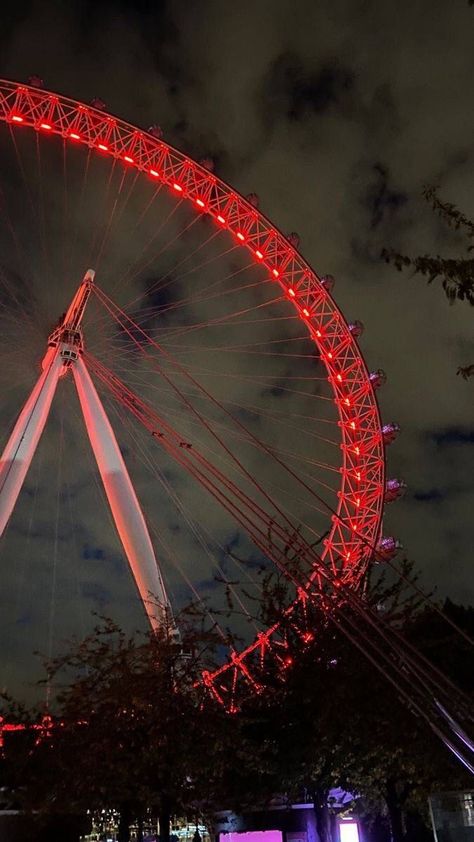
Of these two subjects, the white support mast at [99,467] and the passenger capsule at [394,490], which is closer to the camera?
the white support mast at [99,467]

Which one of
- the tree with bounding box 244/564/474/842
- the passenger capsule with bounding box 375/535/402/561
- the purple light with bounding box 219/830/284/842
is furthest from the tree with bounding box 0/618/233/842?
the passenger capsule with bounding box 375/535/402/561

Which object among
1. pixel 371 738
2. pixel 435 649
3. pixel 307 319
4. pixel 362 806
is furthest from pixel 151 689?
pixel 307 319

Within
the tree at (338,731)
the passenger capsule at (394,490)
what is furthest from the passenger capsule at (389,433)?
the tree at (338,731)

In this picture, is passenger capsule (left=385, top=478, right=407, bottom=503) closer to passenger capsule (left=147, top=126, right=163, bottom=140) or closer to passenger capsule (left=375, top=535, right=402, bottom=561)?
passenger capsule (left=375, top=535, right=402, bottom=561)

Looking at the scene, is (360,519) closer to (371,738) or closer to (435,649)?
(435,649)

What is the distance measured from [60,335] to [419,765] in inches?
618

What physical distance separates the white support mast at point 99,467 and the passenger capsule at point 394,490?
11.5m

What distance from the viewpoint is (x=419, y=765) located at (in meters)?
15.8

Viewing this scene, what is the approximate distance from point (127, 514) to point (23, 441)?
347 cm

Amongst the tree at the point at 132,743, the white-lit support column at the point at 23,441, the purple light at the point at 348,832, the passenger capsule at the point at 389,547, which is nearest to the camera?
the tree at the point at 132,743

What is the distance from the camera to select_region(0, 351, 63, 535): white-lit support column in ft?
63.7

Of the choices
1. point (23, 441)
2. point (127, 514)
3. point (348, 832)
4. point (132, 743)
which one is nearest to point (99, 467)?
point (127, 514)

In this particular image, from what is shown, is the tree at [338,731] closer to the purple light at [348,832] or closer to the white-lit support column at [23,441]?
the purple light at [348,832]

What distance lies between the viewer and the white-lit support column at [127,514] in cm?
1945
